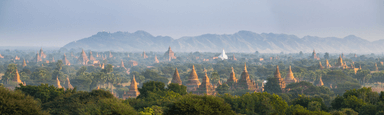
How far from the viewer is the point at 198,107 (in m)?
23.8

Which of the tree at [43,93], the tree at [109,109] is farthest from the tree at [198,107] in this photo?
the tree at [43,93]

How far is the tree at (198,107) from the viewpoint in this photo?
23891 millimetres

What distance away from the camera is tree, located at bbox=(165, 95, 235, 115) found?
23891 millimetres

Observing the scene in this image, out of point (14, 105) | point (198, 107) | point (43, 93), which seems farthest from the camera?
point (43, 93)

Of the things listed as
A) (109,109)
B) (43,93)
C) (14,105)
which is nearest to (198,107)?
(109,109)

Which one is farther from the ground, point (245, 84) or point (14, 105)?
point (14, 105)

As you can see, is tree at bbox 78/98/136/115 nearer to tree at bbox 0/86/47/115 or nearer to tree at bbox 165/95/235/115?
tree at bbox 165/95/235/115

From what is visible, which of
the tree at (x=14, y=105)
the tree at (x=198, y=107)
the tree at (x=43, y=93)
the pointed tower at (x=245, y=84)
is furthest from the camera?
the pointed tower at (x=245, y=84)

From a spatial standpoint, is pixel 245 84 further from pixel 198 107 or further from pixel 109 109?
pixel 109 109

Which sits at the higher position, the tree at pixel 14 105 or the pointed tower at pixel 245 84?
the tree at pixel 14 105

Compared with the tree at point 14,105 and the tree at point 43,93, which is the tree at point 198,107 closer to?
the tree at point 14,105

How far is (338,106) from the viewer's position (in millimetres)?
34406

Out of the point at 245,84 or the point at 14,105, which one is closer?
the point at 14,105

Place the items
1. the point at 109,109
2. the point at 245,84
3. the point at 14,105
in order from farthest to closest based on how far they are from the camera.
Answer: the point at 245,84, the point at 109,109, the point at 14,105
